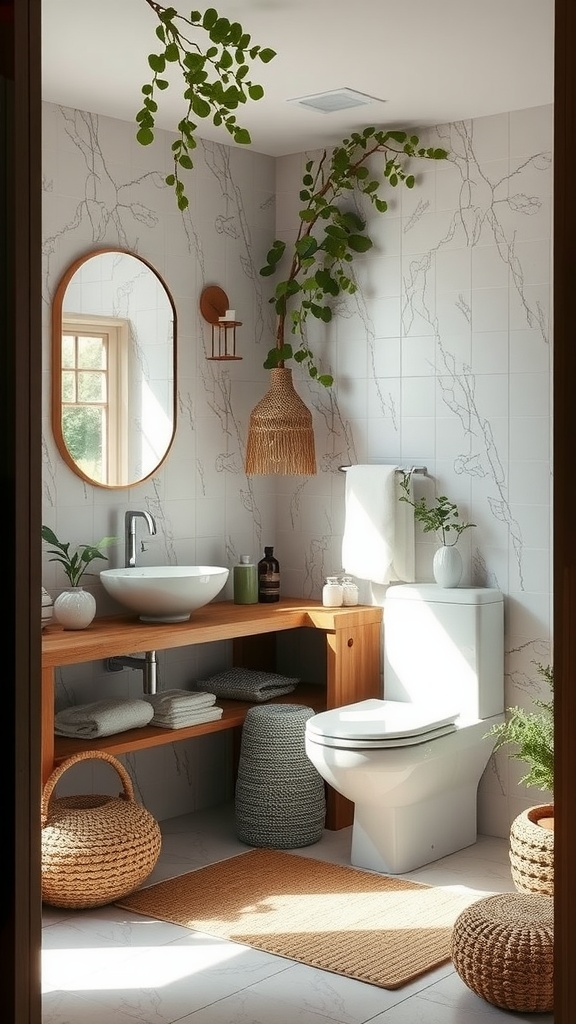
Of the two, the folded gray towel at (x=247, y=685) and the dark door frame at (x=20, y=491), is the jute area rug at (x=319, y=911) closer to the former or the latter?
the folded gray towel at (x=247, y=685)

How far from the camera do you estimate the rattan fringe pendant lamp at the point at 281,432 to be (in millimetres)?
4551

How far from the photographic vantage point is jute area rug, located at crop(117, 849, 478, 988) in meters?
3.22

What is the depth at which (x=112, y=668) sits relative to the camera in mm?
4098

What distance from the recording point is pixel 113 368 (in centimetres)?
417

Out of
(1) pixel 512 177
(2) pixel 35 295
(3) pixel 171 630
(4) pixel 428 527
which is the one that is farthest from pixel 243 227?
(2) pixel 35 295

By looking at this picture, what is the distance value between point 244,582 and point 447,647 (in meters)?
0.85

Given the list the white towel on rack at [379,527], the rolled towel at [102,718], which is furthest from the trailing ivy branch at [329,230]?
the rolled towel at [102,718]

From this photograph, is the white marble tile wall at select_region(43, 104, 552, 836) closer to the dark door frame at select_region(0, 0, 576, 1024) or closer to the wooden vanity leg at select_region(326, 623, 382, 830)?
the wooden vanity leg at select_region(326, 623, 382, 830)

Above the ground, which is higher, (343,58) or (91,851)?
(343,58)

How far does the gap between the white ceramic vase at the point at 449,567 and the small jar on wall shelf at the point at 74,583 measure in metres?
1.15

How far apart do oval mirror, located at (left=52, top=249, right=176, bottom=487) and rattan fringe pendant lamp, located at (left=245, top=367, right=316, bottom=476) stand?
0.36 m

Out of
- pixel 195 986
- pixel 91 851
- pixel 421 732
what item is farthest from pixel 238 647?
pixel 195 986

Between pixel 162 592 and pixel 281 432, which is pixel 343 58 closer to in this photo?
pixel 281 432

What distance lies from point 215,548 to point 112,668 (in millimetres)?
755
